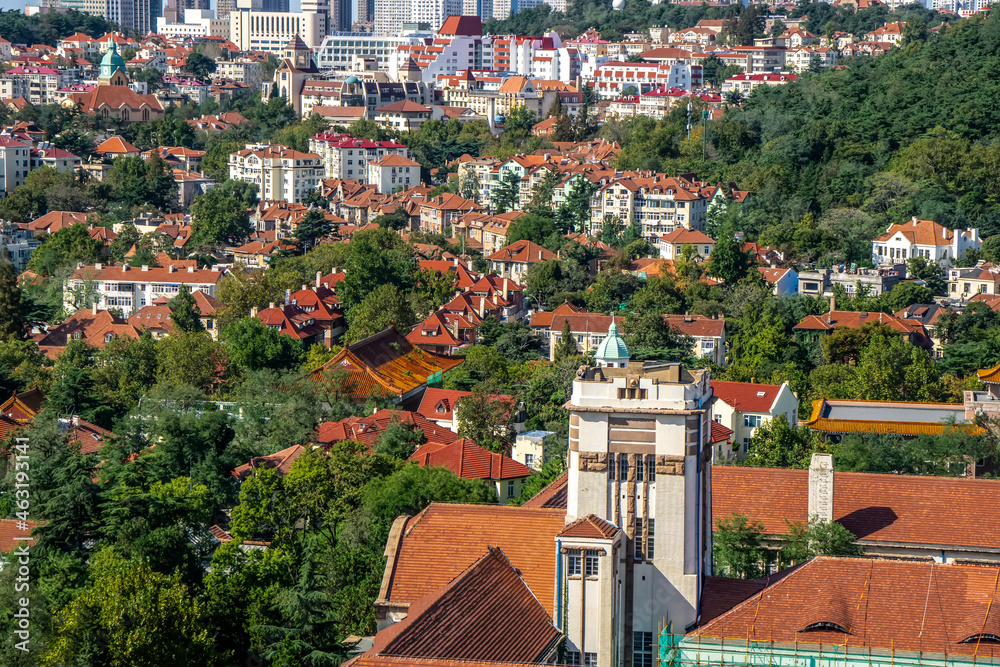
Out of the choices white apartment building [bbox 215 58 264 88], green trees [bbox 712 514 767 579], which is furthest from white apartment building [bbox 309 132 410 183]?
green trees [bbox 712 514 767 579]

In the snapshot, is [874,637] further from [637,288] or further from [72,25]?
[72,25]

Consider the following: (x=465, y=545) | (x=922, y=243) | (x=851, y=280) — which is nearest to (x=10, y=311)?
(x=851, y=280)

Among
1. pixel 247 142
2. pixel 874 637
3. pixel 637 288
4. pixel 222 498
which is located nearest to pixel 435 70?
pixel 247 142

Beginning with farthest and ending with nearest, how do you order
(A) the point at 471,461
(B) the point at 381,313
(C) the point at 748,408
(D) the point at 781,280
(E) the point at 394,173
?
1. (E) the point at 394,173
2. (D) the point at 781,280
3. (B) the point at 381,313
4. (C) the point at 748,408
5. (A) the point at 471,461

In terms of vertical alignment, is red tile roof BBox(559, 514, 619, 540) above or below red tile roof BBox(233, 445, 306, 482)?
above

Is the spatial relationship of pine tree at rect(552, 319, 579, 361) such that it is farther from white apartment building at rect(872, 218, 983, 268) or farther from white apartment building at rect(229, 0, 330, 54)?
white apartment building at rect(229, 0, 330, 54)

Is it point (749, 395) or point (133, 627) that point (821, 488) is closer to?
point (133, 627)
